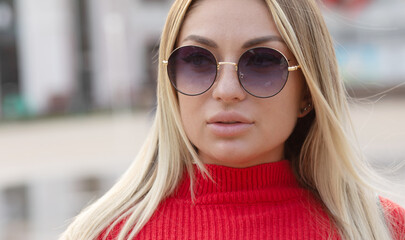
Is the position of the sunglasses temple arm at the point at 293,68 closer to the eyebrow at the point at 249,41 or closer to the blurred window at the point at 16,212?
the eyebrow at the point at 249,41

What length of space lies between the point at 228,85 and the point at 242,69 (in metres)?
0.07

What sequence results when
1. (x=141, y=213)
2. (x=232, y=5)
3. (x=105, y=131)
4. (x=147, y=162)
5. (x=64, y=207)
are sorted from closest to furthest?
1. (x=232, y=5)
2. (x=141, y=213)
3. (x=147, y=162)
4. (x=64, y=207)
5. (x=105, y=131)

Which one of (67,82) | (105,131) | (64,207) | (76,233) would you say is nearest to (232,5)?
(76,233)

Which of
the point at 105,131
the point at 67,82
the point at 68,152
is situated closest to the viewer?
the point at 68,152

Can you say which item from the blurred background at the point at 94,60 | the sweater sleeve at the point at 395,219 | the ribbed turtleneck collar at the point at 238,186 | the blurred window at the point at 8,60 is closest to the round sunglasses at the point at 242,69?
the ribbed turtleneck collar at the point at 238,186

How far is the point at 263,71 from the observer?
1.79m

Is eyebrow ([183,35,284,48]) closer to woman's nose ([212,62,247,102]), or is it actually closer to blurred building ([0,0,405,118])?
woman's nose ([212,62,247,102])

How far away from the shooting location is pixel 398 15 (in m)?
23.5

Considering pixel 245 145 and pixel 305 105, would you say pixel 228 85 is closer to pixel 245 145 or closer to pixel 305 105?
pixel 245 145

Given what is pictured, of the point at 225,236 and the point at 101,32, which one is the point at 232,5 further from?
the point at 101,32

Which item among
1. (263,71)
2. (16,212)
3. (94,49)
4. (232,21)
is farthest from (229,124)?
(94,49)

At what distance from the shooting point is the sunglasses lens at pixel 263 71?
1757 mm

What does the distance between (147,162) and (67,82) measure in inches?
856

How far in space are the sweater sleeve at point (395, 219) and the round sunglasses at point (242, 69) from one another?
0.59 meters
